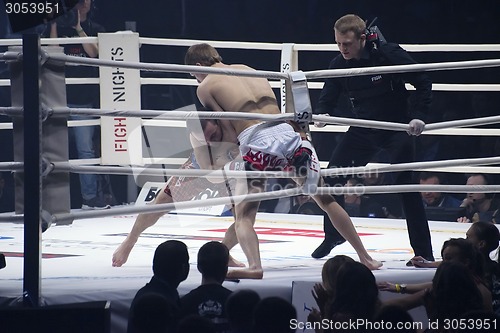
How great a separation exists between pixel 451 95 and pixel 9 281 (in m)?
3.92

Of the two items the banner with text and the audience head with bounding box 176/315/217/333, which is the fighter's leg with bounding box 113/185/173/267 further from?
the banner with text

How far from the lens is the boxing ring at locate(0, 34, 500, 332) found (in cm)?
251

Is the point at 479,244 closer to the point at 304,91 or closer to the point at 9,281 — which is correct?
the point at 304,91

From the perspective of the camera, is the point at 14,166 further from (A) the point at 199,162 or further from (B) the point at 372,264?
(B) the point at 372,264

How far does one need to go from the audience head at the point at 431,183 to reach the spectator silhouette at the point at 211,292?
2876mm

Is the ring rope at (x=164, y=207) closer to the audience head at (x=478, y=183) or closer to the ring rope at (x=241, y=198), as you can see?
the ring rope at (x=241, y=198)

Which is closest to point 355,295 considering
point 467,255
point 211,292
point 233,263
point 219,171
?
point 211,292

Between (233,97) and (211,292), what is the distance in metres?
0.87

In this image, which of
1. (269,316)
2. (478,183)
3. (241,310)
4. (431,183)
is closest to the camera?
(269,316)

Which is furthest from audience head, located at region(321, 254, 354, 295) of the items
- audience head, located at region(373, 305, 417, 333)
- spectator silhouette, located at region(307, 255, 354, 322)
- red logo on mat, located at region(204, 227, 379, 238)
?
red logo on mat, located at region(204, 227, 379, 238)

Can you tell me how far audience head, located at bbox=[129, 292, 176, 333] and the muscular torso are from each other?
106 centimetres

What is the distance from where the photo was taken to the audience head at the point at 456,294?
220cm

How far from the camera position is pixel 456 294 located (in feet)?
7.28

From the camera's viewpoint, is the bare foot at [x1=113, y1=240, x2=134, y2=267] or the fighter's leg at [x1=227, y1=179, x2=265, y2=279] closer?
the fighter's leg at [x1=227, y1=179, x2=265, y2=279]
